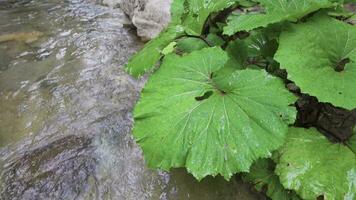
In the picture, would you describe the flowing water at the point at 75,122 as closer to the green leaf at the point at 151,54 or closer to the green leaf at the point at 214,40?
the green leaf at the point at 151,54

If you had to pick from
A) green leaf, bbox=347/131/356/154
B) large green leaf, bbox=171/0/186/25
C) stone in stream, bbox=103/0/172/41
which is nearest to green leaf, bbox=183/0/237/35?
large green leaf, bbox=171/0/186/25

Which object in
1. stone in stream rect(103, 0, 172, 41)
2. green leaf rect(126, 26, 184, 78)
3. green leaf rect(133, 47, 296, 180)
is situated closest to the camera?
green leaf rect(133, 47, 296, 180)

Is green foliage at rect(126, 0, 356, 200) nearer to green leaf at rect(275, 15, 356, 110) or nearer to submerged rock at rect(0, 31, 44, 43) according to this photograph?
green leaf at rect(275, 15, 356, 110)

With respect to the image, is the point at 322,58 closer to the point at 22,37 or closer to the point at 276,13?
the point at 276,13

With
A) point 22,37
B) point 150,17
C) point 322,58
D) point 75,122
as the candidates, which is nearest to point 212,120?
point 322,58

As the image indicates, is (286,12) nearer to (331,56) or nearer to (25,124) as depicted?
(331,56)

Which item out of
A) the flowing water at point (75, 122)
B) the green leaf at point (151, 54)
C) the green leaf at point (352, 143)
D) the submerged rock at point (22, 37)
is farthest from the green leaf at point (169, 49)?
the submerged rock at point (22, 37)
